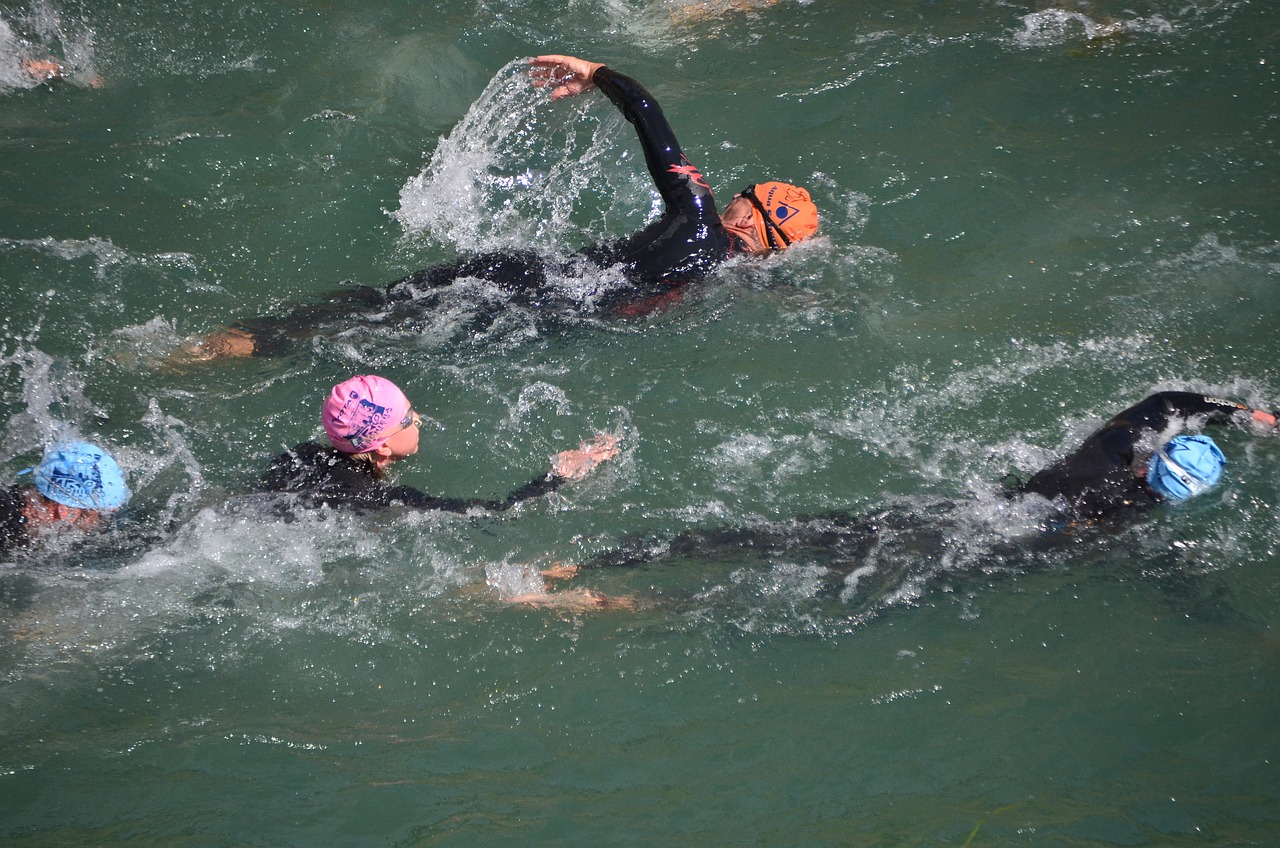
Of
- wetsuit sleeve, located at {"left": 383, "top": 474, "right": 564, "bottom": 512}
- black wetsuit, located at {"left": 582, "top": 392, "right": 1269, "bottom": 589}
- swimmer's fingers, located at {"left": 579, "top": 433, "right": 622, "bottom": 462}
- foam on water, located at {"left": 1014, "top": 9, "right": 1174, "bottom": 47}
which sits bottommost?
black wetsuit, located at {"left": 582, "top": 392, "right": 1269, "bottom": 589}

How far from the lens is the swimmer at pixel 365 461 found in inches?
173

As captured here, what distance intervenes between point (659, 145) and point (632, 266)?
83 cm

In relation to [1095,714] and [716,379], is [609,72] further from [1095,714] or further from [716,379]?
[1095,714]

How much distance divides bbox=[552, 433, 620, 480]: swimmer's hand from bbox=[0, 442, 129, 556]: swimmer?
2.21 meters

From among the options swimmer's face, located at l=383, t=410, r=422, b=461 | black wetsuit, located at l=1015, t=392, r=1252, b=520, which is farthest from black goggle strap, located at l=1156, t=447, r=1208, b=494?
swimmer's face, located at l=383, t=410, r=422, b=461

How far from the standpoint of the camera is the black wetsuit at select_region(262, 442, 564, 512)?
4.66 metres

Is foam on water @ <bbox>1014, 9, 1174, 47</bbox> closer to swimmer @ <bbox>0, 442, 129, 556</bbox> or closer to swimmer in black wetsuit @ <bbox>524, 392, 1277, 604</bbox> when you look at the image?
swimmer in black wetsuit @ <bbox>524, 392, 1277, 604</bbox>

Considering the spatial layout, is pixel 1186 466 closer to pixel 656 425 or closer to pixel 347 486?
pixel 656 425

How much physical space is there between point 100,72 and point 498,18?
375 cm

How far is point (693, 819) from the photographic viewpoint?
4.07 metres

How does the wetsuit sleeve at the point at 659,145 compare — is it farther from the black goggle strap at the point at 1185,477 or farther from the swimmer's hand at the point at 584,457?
the black goggle strap at the point at 1185,477

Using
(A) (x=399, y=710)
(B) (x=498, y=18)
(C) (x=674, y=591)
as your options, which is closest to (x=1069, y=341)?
(C) (x=674, y=591)

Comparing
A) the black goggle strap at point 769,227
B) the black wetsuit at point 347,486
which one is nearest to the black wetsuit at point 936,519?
the black wetsuit at point 347,486

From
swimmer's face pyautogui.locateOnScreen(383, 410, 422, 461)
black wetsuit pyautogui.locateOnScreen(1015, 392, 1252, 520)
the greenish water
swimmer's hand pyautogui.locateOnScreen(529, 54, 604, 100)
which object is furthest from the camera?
swimmer's hand pyautogui.locateOnScreen(529, 54, 604, 100)
